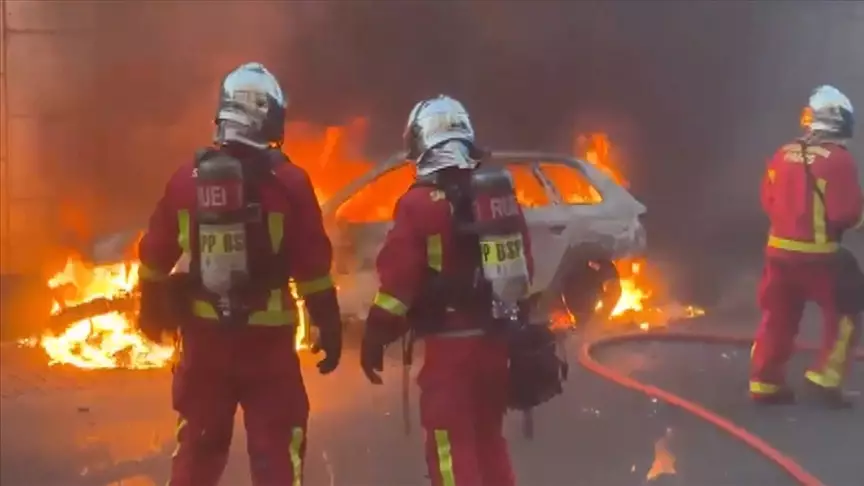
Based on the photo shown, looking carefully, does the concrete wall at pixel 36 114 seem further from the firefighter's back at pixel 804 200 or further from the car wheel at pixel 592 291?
the firefighter's back at pixel 804 200

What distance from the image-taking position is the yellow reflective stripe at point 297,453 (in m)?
3.61

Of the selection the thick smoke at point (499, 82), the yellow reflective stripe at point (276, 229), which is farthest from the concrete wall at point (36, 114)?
the yellow reflective stripe at point (276, 229)

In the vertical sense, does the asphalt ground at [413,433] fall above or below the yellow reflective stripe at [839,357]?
below

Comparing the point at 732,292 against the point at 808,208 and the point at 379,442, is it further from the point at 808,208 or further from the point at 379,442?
the point at 379,442

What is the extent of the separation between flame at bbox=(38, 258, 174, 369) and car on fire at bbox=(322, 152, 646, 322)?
1375 millimetres

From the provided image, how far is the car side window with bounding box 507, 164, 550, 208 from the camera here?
22.4 ft

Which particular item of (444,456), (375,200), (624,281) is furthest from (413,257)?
(624,281)

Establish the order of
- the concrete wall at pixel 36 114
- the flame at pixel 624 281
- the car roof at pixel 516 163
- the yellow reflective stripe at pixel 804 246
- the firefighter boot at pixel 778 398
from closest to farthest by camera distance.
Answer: the yellow reflective stripe at pixel 804 246 < the firefighter boot at pixel 778 398 < the car roof at pixel 516 163 < the flame at pixel 624 281 < the concrete wall at pixel 36 114

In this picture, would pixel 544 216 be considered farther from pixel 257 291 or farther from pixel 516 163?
pixel 257 291

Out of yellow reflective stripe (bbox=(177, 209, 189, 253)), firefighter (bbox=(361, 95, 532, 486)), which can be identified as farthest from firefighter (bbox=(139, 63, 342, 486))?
firefighter (bbox=(361, 95, 532, 486))

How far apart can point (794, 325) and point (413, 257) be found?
310cm

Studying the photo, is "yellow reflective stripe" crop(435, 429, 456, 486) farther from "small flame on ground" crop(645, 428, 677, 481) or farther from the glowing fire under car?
the glowing fire under car

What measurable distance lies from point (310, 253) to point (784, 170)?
312cm

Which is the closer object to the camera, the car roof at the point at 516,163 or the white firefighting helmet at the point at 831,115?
the white firefighting helmet at the point at 831,115
